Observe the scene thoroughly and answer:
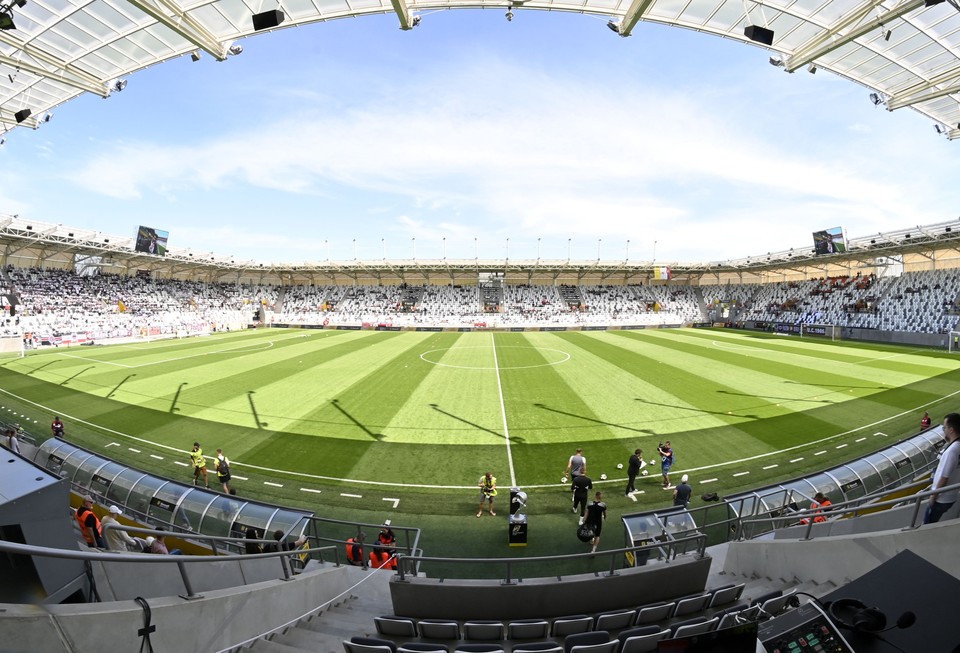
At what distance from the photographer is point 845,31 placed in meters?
12.3

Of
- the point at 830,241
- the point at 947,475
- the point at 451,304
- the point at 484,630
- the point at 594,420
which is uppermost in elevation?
the point at 830,241

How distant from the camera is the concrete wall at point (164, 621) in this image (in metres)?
2.52

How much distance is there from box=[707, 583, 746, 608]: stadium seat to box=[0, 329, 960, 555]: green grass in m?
4.26

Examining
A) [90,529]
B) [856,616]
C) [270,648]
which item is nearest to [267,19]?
[90,529]

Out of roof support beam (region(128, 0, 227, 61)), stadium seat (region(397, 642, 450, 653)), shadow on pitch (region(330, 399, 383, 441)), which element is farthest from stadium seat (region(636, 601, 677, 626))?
roof support beam (region(128, 0, 227, 61))

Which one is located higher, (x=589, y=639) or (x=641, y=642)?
(x=641, y=642)

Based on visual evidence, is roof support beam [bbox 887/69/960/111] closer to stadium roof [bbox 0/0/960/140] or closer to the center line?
stadium roof [bbox 0/0/960/140]

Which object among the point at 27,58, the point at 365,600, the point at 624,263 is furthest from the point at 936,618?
the point at 624,263

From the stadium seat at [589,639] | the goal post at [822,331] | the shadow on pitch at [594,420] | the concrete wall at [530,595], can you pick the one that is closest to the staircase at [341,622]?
the concrete wall at [530,595]

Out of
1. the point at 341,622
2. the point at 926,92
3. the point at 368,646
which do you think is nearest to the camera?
the point at 368,646

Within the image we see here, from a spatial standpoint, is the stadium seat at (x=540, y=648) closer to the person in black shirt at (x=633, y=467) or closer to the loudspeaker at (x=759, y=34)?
the person in black shirt at (x=633, y=467)

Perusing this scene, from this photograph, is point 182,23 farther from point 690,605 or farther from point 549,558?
point 690,605

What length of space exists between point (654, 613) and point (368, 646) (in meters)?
3.80

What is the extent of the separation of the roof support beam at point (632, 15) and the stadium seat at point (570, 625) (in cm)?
1321
